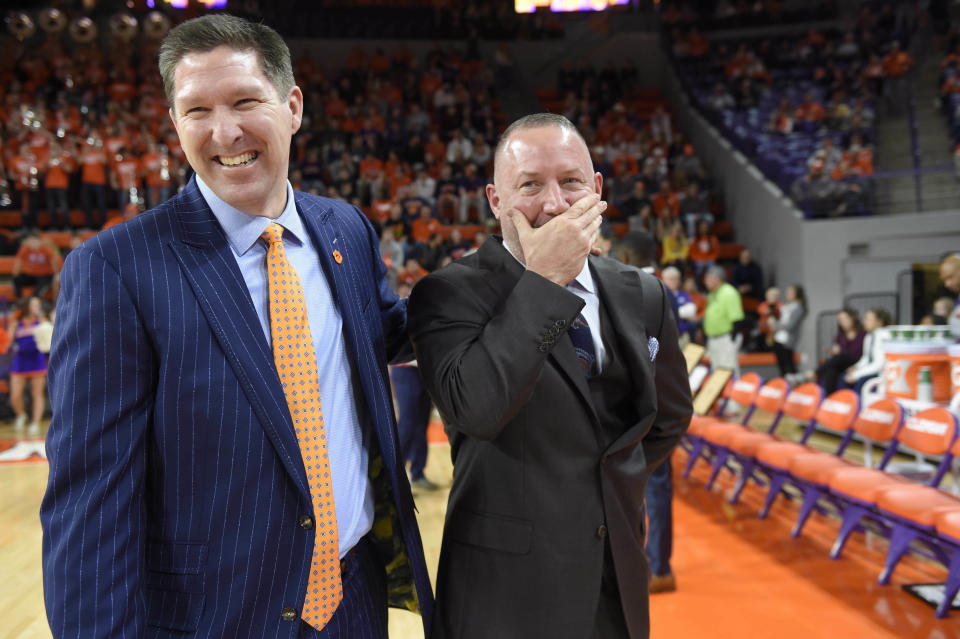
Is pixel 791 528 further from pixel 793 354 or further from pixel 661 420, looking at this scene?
pixel 793 354

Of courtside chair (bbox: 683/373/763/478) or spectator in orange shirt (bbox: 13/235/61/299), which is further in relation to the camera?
spectator in orange shirt (bbox: 13/235/61/299)

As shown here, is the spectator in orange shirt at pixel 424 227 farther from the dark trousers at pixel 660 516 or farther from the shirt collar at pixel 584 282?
the shirt collar at pixel 584 282

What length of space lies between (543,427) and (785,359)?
9310 millimetres

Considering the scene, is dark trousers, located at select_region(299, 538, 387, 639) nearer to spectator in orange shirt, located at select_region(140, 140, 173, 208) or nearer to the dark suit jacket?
the dark suit jacket

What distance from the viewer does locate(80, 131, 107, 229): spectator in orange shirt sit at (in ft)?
40.1

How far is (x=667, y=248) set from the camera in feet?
42.0

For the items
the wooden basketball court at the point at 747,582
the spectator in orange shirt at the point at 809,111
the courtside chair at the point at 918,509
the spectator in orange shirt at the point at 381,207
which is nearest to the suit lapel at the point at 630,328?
the wooden basketball court at the point at 747,582

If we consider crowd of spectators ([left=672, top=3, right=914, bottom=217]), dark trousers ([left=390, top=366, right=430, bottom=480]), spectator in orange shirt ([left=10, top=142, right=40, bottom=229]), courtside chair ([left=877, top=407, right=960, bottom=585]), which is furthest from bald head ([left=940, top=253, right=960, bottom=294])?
spectator in orange shirt ([left=10, top=142, right=40, bottom=229])

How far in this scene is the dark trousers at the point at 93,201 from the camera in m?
12.4

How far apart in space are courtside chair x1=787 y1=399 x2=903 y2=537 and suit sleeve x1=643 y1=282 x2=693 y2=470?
2.92 metres

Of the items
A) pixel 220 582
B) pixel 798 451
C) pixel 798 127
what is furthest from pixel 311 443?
pixel 798 127

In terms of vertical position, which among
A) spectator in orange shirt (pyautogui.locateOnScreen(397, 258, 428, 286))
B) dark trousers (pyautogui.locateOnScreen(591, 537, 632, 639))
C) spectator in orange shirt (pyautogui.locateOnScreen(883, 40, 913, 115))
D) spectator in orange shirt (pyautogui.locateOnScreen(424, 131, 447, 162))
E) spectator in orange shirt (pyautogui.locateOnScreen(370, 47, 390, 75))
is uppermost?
spectator in orange shirt (pyautogui.locateOnScreen(370, 47, 390, 75))

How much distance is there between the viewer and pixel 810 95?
49.7 feet

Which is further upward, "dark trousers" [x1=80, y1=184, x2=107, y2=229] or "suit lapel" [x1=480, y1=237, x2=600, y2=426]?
"dark trousers" [x1=80, y1=184, x2=107, y2=229]
